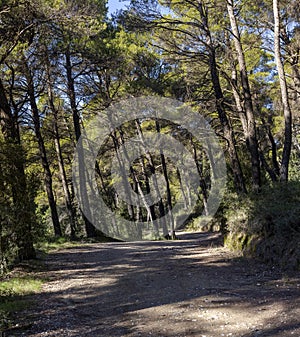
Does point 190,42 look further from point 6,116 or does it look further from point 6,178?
point 6,178

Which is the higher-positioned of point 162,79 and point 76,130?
point 162,79

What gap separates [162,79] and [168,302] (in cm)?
1504

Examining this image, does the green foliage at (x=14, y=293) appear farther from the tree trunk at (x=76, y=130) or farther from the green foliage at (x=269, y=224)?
the tree trunk at (x=76, y=130)

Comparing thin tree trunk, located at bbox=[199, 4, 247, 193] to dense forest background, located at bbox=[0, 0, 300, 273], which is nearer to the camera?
dense forest background, located at bbox=[0, 0, 300, 273]

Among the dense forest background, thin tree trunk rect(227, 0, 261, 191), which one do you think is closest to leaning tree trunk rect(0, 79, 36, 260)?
the dense forest background

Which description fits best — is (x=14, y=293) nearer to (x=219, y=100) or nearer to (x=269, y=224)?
(x=269, y=224)

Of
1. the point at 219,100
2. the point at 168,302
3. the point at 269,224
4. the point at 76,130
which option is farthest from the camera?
the point at 76,130

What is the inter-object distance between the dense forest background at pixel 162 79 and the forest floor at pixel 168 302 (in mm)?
1157

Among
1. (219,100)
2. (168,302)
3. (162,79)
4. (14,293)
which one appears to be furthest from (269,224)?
(162,79)

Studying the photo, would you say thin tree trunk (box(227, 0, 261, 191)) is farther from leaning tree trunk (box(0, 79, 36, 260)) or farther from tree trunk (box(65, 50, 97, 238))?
tree trunk (box(65, 50, 97, 238))

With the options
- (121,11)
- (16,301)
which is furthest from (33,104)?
(16,301)

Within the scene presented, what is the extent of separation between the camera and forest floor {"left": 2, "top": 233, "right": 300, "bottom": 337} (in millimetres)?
4407

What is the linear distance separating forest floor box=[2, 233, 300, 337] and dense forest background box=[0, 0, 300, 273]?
1157 millimetres

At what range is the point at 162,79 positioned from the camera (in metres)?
19.1
